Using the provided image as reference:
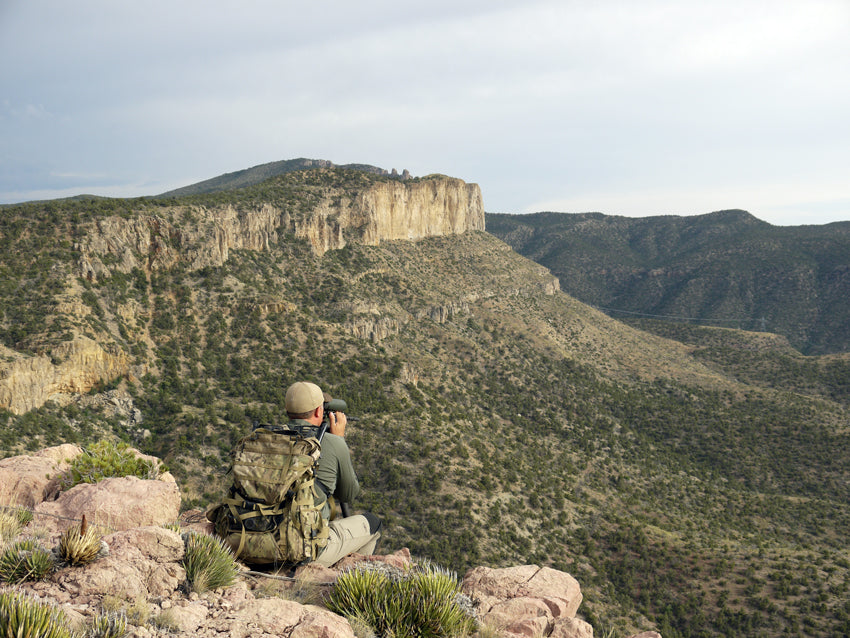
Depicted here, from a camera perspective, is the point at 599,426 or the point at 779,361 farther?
the point at 779,361

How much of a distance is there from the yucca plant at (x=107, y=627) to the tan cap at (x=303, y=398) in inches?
93.2

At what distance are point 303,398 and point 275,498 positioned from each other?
3.68 feet

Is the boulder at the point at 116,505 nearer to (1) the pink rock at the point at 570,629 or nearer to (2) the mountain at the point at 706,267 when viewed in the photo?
(1) the pink rock at the point at 570,629

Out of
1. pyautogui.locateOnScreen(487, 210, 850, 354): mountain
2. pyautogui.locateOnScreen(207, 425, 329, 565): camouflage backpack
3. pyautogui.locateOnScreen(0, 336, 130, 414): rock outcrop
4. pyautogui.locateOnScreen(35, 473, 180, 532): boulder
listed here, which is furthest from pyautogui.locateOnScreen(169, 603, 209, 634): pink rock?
pyautogui.locateOnScreen(487, 210, 850, 354): mountain

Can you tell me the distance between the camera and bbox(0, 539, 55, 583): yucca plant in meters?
4.39

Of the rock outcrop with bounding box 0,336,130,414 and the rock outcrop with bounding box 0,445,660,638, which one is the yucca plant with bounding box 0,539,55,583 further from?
the rock outcrop with bounding box 0,336,130,414

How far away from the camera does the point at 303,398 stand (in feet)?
18.6

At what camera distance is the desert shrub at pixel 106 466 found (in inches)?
319

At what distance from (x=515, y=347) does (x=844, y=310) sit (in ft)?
285

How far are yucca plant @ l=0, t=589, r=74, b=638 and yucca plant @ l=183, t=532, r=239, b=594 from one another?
121 centimetres

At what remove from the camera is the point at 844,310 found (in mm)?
103062

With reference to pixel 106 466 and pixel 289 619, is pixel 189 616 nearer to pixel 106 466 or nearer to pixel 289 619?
pixel 289 619

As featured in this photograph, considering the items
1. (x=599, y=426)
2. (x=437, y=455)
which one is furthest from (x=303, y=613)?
(x=599, y=426)

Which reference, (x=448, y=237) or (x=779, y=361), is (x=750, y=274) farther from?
(x=448, y=237)
